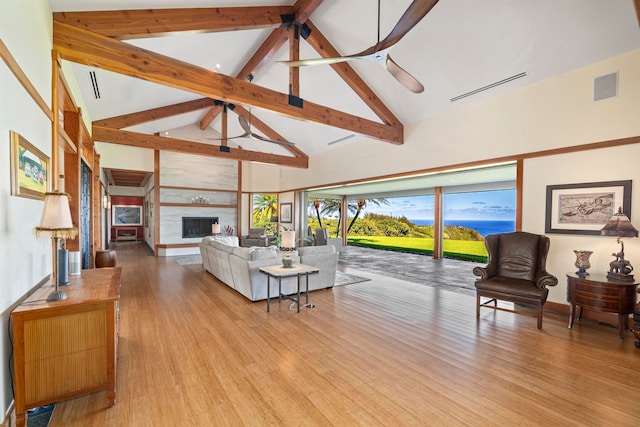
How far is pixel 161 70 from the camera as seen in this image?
342cm

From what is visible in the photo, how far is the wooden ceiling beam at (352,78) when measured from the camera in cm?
491

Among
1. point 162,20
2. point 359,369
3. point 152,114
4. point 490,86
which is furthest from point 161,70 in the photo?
point 490,86

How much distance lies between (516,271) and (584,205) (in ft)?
3.97

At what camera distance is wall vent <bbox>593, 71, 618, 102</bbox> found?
3527mm

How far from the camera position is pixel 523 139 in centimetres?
438

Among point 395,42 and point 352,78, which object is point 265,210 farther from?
point 395,42

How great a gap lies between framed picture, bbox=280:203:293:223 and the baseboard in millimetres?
8375

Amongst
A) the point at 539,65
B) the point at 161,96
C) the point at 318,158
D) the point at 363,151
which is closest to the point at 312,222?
the point at 318,158

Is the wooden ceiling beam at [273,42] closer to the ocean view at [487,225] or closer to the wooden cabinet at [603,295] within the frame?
the wooden cabinet at [603,295]

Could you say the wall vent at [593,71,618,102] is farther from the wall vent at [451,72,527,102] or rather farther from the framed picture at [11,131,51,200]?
the framed picture at [11,131,51,200]

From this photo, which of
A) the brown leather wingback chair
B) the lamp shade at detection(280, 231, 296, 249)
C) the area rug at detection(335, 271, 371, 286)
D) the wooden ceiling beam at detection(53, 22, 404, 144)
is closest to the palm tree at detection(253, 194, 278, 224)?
the area rug at detection(335, 271, 371, 286)

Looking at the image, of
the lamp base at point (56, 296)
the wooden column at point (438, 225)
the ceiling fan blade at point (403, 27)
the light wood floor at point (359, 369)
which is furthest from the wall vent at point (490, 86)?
the lamp base at point (56, 296)

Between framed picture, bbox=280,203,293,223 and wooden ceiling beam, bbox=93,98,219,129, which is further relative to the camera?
framed picture, bbox=280,203,293,223

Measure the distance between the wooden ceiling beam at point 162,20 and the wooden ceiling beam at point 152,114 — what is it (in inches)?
169
